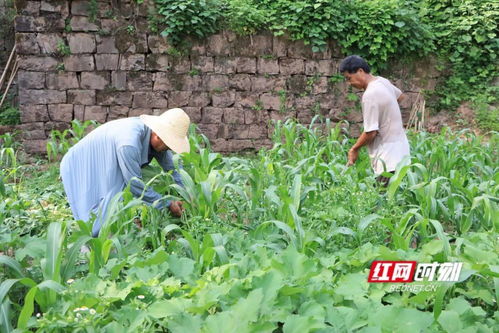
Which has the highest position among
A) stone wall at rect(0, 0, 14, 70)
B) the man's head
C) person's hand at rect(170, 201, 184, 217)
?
stone wall at rect(0, 0, 14, 70)

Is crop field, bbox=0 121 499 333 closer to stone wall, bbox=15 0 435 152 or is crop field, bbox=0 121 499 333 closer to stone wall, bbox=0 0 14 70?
stone wall, bbox=15 0 435 152

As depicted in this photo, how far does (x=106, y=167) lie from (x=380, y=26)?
18.6ft

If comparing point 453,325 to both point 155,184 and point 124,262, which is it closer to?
point 124,262

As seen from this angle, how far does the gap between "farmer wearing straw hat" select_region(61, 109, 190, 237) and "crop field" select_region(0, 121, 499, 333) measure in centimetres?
27

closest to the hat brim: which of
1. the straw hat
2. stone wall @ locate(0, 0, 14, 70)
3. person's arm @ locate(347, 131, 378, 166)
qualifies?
the straw hat

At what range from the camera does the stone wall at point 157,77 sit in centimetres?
677

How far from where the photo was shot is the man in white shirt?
3.92 metres

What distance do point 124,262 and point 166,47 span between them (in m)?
5.55

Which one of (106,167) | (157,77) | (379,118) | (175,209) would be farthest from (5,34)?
(379,118)

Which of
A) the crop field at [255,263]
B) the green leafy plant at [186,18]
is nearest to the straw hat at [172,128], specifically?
the crop field at [255,263]

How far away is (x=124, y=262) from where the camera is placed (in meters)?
2.00

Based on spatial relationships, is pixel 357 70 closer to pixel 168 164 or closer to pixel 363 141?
pixel 363 141

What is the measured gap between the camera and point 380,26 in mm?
7395

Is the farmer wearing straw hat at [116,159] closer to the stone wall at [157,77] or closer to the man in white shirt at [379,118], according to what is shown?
the man in white shirt at [379,118]
